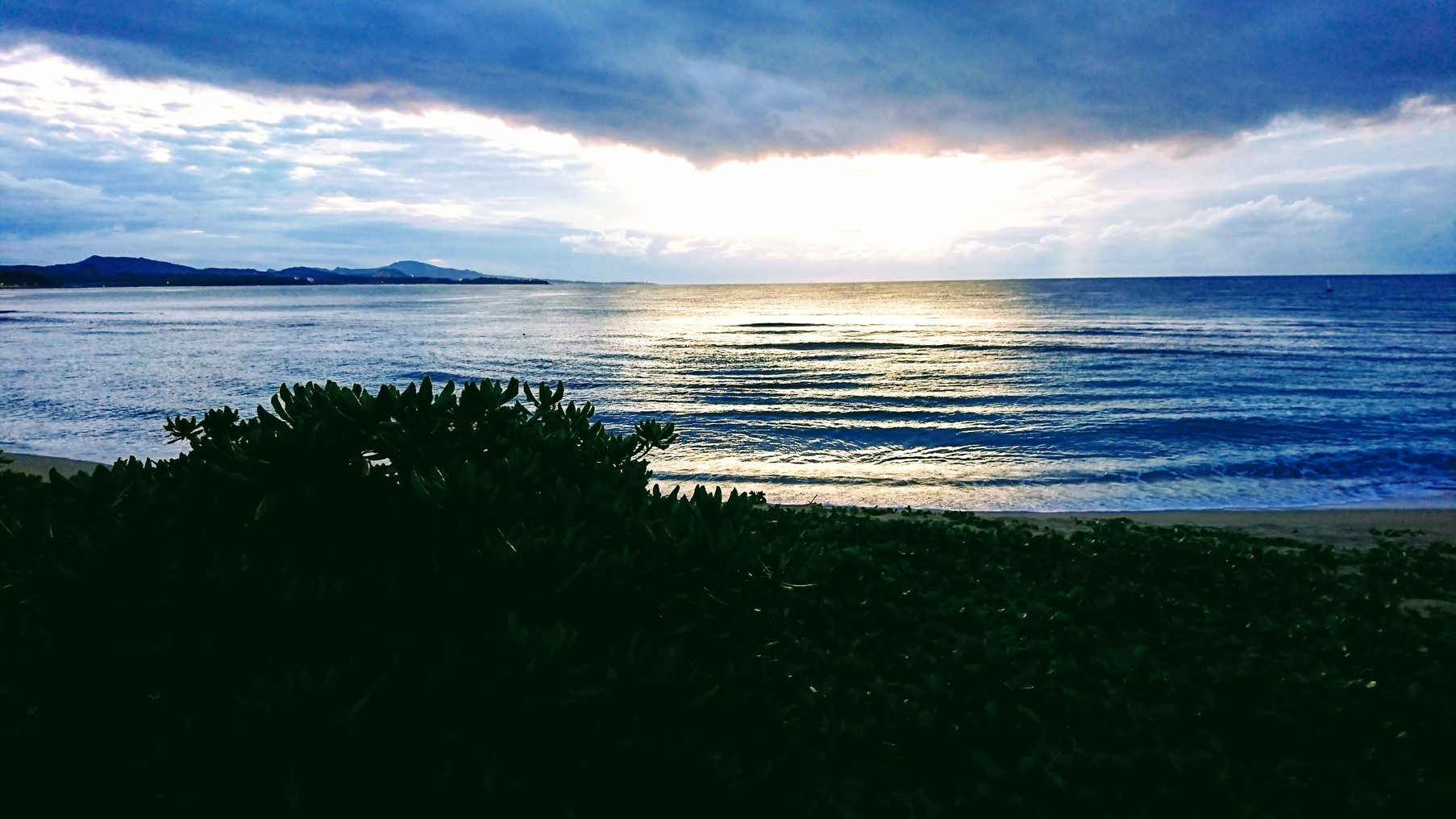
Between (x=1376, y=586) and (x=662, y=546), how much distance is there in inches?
335

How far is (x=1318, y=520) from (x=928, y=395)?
52.3 feet

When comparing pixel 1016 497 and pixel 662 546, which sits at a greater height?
pixel 662 546

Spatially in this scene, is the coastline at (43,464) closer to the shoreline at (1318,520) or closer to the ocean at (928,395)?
the shoreline at (1318,520)

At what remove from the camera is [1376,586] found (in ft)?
25.1

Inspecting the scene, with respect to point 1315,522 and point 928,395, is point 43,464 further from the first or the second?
point 928,395

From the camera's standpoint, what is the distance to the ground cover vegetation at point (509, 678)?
2.01 meters

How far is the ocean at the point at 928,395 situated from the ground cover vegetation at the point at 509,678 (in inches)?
383

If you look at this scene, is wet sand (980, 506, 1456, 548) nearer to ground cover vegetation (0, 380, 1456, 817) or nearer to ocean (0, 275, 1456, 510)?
ocean (0, 275, 1456, 510)

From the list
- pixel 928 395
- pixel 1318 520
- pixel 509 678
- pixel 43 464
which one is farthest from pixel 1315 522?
pixel 43 464

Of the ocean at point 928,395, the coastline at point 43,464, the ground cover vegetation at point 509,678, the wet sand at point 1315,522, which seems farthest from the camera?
the ocean at point 928,395

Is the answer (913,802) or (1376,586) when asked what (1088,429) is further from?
(913,802)

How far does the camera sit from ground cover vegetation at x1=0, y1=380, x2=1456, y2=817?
79.2 inches

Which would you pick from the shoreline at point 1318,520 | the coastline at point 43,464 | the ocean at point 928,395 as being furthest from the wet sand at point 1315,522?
the coastline at point 43,464

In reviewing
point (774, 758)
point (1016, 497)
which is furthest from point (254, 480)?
point (1016, 497)
